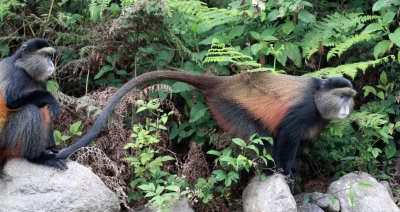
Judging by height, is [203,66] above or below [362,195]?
above

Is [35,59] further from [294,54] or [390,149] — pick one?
[390,149]

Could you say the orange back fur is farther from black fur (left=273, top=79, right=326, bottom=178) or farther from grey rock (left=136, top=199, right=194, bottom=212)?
grey rock (left=136, top=199, right=194, bottom=212)

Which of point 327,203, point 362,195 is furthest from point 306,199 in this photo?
point 362,195

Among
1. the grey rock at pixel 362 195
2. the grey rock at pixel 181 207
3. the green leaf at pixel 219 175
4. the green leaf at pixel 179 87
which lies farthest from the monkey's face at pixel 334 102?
the grey rock at pixel 181 207

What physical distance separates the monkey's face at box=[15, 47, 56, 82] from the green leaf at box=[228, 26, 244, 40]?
2463 mm

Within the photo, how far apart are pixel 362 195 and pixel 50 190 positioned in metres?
3.57

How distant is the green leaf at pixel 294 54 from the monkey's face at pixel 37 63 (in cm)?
314

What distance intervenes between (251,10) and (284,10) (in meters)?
0.44

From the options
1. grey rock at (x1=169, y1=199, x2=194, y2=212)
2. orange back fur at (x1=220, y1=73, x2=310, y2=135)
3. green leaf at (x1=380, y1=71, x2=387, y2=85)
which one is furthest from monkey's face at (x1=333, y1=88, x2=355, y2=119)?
grey rock at (x1=169, y1=199, x2=194, y2=212)

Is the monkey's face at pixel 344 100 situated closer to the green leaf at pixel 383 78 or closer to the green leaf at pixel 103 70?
the green leaf at pixel 383 78

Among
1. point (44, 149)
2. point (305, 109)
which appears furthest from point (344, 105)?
point (44, 149)

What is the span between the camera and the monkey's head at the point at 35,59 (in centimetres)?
503

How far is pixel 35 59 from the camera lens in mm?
5078

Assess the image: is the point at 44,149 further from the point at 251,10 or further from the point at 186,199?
the point at 251,10
